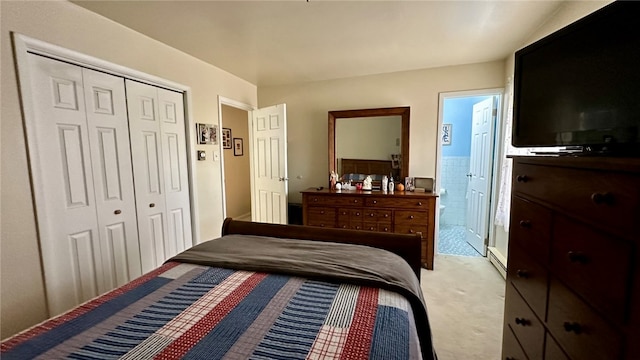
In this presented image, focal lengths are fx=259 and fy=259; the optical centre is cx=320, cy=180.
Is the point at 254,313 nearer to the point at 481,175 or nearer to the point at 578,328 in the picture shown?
the point at 578,328

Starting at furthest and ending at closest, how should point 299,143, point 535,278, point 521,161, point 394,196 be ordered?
point 299,143 → point 394,196 → point 521,161 → point 535,278

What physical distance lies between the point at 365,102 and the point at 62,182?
3.17m

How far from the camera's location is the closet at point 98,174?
68.9 inches

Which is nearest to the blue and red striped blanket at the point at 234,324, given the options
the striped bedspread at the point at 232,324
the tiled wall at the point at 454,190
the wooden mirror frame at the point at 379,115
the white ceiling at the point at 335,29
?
the striped bedspread at the point at 232,324

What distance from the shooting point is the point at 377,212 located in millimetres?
3068

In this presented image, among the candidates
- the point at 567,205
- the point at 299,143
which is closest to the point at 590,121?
the point at 567,205

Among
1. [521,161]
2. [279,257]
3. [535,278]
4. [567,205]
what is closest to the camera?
[567,205]

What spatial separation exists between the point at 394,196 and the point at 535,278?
75.5 inches

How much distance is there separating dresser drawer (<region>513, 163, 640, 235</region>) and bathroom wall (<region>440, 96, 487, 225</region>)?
3.78m

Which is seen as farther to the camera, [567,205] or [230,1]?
[230,1]

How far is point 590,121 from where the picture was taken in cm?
90

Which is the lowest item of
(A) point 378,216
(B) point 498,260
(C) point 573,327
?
(B) point 498,260

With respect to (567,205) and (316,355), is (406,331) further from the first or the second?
(567,205)

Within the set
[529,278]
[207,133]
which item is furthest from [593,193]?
[207,133]
